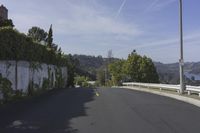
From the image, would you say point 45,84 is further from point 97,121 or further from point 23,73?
point 97,121

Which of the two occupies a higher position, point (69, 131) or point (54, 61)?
point (54, 61)

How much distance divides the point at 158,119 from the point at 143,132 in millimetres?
3352

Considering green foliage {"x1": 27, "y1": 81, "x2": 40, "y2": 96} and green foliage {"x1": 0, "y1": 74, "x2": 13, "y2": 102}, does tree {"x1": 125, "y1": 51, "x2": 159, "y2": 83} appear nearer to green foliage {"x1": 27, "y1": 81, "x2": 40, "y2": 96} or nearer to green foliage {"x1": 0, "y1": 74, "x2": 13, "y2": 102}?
green foliage {"x1": 27, "y1": 81, "x2": 40, "y2": 96}

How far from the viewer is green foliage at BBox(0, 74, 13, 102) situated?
2290 centimetres

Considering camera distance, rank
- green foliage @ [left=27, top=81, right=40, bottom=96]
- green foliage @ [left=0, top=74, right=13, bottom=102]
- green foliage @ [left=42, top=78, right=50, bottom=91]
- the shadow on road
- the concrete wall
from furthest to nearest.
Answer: green foliage @ [left=42, top=78, right=50, bottom=91] → green foliage @ [left=27, top=81, right=40, bottom=96] → the concrete wall → green foliage @ [left=0, top=74, right=13, bottom=102] → the shadow on road

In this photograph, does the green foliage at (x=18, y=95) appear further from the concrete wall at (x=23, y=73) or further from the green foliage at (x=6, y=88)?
the green foliage at (x=6, y=88)

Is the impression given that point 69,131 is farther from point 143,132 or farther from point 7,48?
point 7,48

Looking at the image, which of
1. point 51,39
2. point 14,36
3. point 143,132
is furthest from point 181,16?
point 51,39

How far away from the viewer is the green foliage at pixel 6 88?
22.9 m

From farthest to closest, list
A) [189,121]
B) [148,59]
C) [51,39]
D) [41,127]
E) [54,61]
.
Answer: [148,59] → [51,39] → [54,61] → [189,121] → [41,127]

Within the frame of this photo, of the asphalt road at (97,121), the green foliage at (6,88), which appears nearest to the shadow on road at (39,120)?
the asphalt road at (97,121)

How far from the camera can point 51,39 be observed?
6850 cm

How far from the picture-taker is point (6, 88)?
23453mm

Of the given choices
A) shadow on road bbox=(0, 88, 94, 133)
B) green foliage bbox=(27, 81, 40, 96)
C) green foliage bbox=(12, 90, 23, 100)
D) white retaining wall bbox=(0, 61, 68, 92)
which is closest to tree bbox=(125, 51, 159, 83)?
white retaining wall bbox=(0, 61, 68, 92)
